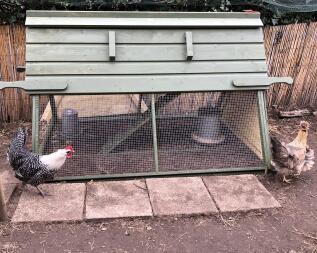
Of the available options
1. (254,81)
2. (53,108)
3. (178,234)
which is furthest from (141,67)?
(178,234)

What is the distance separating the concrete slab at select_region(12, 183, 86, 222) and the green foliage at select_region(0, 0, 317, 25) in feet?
9.81

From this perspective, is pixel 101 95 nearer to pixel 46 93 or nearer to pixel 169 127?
pixel 46 93

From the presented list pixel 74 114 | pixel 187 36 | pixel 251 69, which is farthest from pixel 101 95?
pixel 251 69

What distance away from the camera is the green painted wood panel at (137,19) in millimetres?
4156

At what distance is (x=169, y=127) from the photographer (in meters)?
4.47

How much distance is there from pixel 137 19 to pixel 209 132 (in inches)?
63.4

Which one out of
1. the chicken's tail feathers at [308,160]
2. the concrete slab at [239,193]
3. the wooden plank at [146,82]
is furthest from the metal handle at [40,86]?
the chicken's tail feathers at [308,160]

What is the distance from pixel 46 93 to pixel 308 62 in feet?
15.4

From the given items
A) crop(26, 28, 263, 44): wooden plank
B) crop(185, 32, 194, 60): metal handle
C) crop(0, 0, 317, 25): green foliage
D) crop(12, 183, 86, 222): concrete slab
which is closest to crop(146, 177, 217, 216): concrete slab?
crop(12, 183, 86, 222): concrete slab

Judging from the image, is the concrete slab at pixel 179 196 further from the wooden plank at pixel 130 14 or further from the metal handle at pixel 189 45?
the wooden plank at pixel 130 14

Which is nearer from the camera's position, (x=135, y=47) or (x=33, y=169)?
(x=33, y=169)

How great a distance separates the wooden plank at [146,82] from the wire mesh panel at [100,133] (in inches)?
7.0

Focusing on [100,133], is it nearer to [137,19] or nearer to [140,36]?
[140,36]

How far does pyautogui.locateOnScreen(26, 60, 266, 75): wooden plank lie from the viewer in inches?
162
